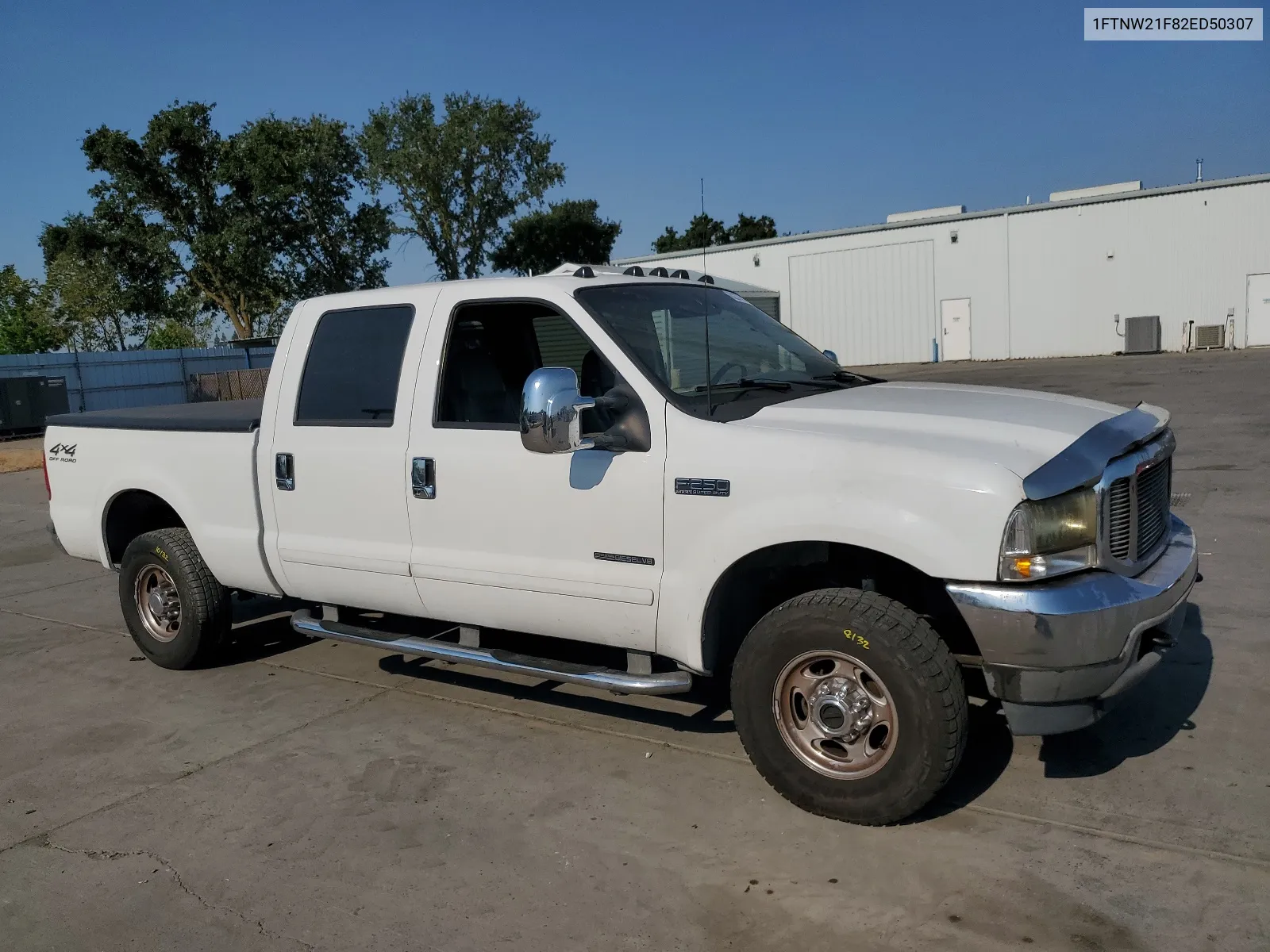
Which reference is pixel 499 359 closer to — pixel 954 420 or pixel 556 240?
pixel 954 420

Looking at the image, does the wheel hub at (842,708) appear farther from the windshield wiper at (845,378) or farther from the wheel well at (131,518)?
the wheel well at (131,518)

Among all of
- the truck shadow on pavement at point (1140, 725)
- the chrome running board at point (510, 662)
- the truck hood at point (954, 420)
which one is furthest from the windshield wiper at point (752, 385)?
the truck shadow on pavement at point (1140, 725)

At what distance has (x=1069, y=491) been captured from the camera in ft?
11.0

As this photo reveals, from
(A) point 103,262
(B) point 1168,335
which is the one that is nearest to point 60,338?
(A) point 103,262

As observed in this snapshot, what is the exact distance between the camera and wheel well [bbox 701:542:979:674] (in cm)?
376

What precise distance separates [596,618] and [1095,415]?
2.11 meters

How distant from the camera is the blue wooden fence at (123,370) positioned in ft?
94.7

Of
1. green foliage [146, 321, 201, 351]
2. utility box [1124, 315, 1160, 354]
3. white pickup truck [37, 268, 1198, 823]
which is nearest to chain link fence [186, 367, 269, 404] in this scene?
white pickup truck [37, 268, 1198, 823]

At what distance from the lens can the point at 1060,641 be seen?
3232 millimetres

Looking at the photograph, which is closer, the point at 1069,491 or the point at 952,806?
the point at 1069,491

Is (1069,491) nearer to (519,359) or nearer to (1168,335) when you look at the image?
(519,359)

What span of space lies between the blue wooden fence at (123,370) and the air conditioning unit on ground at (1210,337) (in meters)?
29.4

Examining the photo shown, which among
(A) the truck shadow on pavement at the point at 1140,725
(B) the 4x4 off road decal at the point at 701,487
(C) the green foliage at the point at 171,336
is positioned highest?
(C) the green foliage at the point at 171,336

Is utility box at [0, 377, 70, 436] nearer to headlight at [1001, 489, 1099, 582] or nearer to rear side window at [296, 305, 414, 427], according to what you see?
rear side window at [296, 305, 414, 427]
